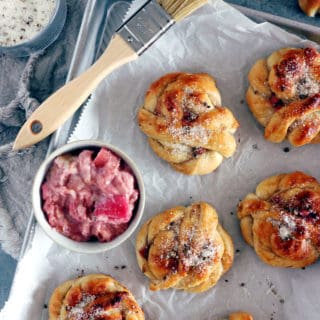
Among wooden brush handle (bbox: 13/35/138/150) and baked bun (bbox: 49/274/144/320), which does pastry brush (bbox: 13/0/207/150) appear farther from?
baked bun (bbox: 49/274/144/320)

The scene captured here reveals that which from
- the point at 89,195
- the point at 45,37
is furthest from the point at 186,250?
the point at 45,37

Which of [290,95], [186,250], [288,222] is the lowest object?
[288,222]

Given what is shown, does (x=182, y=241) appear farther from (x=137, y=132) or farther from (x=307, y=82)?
(x=307, y=82)

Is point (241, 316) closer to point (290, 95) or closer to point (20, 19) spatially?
point (290, 95)

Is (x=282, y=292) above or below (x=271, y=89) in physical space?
below

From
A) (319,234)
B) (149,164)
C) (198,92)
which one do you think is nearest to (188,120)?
(198,92)

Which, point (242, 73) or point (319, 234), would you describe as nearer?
point (319, 234)

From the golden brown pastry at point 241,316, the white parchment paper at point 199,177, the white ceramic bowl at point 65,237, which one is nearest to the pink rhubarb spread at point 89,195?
the white ceramic bowl at point 65,237

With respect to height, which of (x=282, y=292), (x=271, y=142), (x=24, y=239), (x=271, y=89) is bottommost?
(x=282, y=292)
